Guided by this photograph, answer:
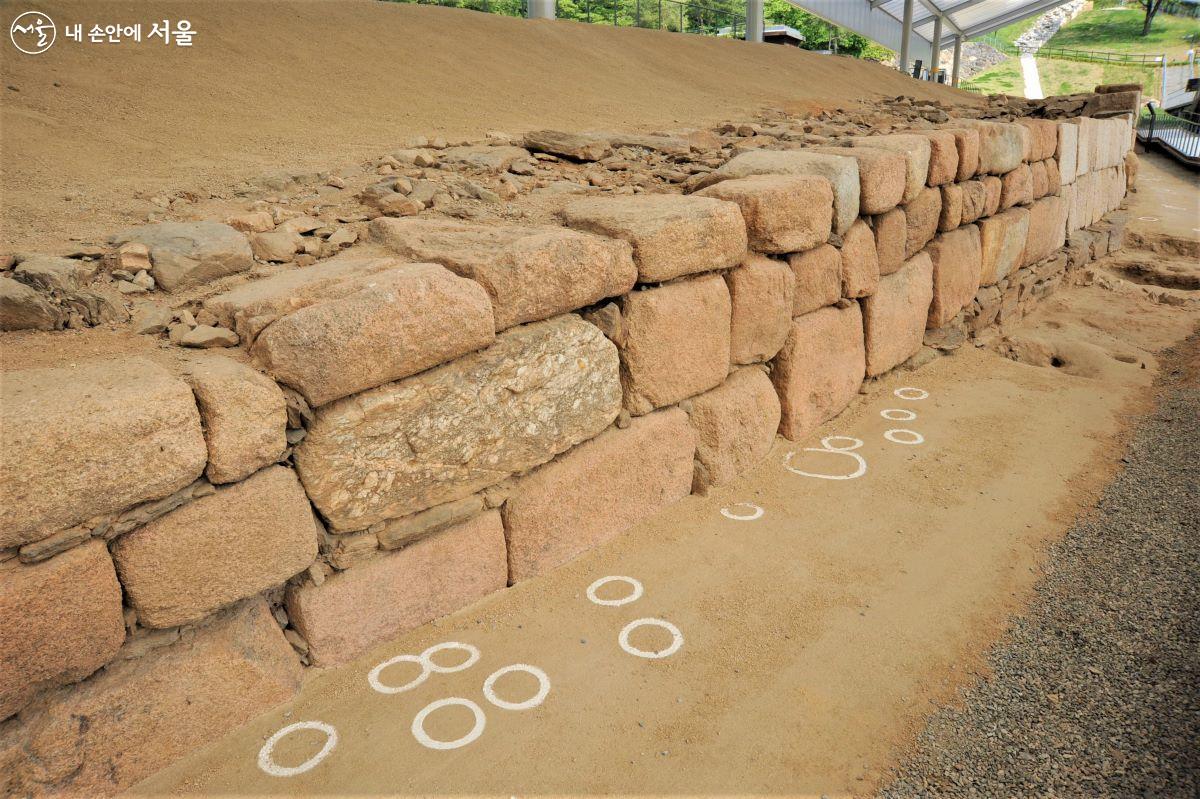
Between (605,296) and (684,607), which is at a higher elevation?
(605,296)

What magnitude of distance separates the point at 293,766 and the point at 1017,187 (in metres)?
5.70

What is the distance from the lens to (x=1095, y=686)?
1.94 meters

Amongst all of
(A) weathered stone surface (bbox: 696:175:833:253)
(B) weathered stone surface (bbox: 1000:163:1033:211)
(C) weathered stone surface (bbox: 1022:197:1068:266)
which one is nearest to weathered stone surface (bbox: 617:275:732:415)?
(A) weathered stone surface (bbox: 696:175:833:253)

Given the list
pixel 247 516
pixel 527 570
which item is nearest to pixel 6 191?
pixel 247 516

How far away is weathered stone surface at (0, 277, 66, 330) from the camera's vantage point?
193cm

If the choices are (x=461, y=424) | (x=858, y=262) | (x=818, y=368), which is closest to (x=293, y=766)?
(x=461, y=424)

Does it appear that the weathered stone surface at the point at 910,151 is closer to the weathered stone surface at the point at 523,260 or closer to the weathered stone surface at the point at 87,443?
the weathered stone surface at the point at 523,260

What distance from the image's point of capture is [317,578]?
200cm

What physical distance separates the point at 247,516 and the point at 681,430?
1624mm

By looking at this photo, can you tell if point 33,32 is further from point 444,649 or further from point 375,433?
point 444,649

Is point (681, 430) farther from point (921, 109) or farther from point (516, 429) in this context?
point (921, 109)

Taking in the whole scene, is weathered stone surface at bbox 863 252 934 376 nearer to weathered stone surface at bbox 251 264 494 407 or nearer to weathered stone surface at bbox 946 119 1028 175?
weathered stone surface at bbox 946 119 1028 175

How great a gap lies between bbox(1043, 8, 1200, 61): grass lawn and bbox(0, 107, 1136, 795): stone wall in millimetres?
39614

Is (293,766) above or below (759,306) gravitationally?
below
